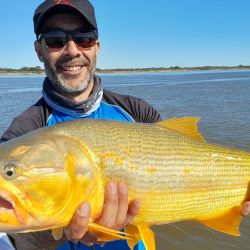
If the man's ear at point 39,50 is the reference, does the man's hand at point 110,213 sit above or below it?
below

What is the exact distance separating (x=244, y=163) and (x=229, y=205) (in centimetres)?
46

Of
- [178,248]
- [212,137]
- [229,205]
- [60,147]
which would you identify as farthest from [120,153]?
[212,137]

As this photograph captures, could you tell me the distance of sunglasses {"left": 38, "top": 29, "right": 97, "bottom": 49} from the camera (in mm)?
4285

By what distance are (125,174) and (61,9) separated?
2.19 metres

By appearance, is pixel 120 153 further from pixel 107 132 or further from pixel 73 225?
pixel 73 225

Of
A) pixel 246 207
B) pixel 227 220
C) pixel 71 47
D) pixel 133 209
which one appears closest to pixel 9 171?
pixel 133 209

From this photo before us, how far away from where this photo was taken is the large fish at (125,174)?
2789 millimetres

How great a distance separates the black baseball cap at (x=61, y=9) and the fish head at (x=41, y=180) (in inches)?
71.1

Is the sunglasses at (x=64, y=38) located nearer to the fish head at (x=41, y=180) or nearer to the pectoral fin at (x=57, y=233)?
the fish head at (x=41, y=180)

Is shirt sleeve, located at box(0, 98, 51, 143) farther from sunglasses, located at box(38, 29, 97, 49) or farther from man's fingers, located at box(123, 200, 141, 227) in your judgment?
man's fingers, located at box(123, 200, 141, 227)

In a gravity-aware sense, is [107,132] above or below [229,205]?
above

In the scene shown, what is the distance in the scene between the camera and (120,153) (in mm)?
3203

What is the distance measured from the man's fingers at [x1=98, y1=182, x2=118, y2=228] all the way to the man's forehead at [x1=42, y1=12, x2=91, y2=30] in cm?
217

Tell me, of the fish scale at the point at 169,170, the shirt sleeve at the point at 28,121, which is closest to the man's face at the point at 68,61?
the shirt sleeve at the point at 28,121
